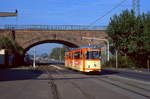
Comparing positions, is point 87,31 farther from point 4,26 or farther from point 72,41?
point 4,26

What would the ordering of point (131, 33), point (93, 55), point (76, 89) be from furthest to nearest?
1. point (131, 33)
2. point (93, 55)
3. point (76, 89)

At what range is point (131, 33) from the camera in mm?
54750

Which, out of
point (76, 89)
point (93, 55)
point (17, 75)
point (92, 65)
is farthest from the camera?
point (17, 75)

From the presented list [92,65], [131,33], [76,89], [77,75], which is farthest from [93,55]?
[131,33]

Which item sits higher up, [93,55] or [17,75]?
[93,55]

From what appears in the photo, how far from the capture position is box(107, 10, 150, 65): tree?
53312 millimetres

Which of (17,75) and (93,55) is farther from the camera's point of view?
(17,75)

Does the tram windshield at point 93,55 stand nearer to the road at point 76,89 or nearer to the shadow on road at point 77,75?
the shadow on road at point 77,75

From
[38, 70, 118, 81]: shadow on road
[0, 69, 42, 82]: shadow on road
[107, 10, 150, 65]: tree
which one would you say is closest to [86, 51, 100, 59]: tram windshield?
[38, 70, 118, 81]: shadow on road

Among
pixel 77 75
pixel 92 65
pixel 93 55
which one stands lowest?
pixel 77 75

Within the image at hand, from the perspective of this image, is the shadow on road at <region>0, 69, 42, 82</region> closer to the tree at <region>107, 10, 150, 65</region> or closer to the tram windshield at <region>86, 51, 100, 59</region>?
the tram windshield at <region>86, 51, 100, 59</region>

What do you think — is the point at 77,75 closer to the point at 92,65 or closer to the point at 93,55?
the point at 92,65

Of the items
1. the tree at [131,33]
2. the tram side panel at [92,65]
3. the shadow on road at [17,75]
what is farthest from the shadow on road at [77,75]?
the tree at [131,33]

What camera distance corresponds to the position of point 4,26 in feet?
209
